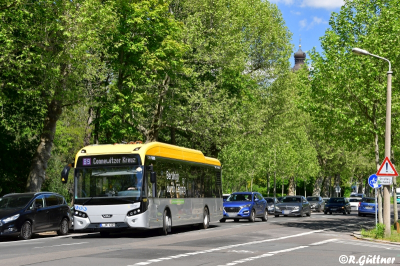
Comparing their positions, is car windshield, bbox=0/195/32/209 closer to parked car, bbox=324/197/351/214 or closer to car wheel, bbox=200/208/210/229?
car wheel, bbox=200/208/210/229

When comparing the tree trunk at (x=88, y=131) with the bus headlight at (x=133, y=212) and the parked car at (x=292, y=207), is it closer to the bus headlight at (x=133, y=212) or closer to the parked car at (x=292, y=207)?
the bus headlight at (x=133, y=212)

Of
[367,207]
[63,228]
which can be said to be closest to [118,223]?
[63,228]

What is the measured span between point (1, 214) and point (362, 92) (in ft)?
52.3

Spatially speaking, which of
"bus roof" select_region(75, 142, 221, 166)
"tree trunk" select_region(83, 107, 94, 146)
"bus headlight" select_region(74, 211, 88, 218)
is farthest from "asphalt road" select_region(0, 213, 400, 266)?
"tree trunk" select_region(83, 107, 94, 146)

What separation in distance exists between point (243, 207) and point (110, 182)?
14.1 metres

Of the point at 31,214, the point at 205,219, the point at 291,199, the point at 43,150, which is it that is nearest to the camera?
the point at 31,214

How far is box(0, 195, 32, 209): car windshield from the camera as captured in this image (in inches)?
874

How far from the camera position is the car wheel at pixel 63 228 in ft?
81.8

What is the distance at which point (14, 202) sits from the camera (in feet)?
73.7

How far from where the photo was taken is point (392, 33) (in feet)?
88.2

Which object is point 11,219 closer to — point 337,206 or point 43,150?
point 43,150

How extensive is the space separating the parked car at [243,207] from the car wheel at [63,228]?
428 inches

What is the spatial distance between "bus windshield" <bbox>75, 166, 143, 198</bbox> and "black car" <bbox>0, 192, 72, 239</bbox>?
2.50 meters


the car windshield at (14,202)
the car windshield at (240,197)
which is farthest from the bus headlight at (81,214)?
the car windshield at (240,197)
